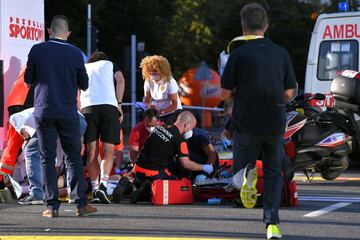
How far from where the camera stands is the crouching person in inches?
403

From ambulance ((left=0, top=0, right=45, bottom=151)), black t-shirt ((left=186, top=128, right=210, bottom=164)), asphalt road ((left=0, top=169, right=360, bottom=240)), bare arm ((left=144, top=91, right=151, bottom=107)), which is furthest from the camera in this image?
bare arm ((left=144, top=91, right=151, bottom=107))

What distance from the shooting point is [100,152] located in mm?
11055

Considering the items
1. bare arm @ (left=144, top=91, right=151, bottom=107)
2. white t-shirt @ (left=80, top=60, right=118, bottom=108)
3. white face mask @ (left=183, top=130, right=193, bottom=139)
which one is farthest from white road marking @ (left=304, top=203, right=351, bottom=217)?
bare arm @ (left=144, top=91, right=151, bottom=107)

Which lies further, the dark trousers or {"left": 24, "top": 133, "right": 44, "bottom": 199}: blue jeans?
{"left": 24, "top": 133, "right": 44, "bottom": 199}: blue jeans

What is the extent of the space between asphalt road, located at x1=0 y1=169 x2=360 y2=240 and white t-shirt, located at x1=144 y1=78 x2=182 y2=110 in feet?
7.11

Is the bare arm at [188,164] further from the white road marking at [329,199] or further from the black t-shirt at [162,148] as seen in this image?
the white road marking at [329,199]

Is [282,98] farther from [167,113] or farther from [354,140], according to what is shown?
[354,140]

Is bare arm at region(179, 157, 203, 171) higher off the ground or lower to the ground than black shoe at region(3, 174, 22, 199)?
higher

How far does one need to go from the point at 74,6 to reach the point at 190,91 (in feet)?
42.3

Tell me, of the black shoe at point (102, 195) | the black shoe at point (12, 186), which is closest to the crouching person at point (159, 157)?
the black shoe at point (102, 195)

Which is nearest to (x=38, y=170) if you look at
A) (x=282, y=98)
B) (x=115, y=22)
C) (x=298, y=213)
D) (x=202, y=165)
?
(x=202, y=165)

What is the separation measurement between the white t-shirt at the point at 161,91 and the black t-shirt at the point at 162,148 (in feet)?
5.10

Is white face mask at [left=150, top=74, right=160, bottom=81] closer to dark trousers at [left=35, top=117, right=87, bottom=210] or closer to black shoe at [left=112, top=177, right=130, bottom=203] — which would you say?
black shoe at [left=112, top=177, right=130, bottom=203]

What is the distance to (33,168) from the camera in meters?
10.1
